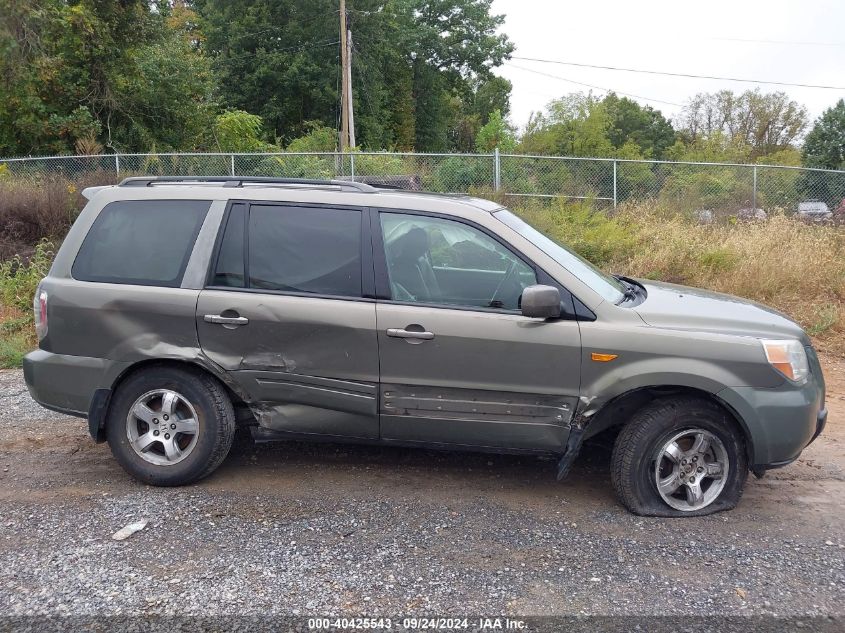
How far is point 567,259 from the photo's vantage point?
15.1 ft

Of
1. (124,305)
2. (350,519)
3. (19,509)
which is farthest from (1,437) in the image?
(350,519)

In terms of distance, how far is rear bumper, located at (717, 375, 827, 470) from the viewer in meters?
4.00

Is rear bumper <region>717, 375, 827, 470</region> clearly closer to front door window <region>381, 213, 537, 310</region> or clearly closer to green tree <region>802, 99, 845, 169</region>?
front door window <region>381, 213, 537, 310</region>

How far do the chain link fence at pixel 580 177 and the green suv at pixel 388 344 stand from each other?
9395mm

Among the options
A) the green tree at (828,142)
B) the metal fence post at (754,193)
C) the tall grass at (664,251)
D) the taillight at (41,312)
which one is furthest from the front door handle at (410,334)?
the green tree at (828,142)

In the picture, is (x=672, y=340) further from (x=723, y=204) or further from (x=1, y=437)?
(x=723, y=204)

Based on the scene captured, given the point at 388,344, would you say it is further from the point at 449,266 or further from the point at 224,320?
the point at 224,320

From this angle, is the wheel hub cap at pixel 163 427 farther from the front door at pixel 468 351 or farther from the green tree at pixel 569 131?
the green tree at pixel 569 131

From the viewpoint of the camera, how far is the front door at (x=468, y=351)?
4.13m

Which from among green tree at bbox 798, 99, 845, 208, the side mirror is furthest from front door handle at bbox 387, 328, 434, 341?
green tree at bbox 798, 99, 845, 208

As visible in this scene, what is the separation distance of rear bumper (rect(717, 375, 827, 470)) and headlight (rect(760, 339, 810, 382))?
2.8 inches

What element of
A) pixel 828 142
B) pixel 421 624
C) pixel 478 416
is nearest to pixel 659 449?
pixel 478 416

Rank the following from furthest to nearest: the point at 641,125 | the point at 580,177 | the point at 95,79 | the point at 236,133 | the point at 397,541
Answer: the point at 641,125 < the point at 236,133 < the point at 95,79 < the point at 580,177 < the point at 397,541

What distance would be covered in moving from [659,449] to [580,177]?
37.4 feet
